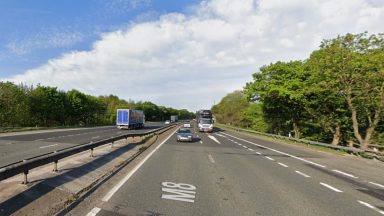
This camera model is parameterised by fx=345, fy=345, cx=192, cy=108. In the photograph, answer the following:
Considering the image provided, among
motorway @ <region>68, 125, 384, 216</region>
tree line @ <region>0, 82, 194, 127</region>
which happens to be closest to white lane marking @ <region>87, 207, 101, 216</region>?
motorway @ <region>68, 125, 384, 216</region>

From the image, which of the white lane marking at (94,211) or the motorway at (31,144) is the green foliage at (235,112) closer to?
the motorway at (31,144)

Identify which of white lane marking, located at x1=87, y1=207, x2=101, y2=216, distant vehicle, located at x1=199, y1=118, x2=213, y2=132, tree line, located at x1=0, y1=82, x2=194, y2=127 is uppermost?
tree line, located at x1=0, y1=82, x2=194, y2=127

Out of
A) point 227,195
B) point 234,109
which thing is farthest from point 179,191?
point 234,109

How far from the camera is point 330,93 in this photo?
42.2 metres

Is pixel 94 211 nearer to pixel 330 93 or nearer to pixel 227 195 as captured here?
pixel 227 195

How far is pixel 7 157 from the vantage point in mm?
16375

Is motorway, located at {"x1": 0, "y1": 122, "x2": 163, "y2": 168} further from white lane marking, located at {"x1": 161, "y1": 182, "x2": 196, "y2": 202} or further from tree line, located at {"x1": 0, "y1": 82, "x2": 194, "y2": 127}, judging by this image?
tree line, located at {"x1": 0, "y1": 82, "x2": 194, "y2": 127}

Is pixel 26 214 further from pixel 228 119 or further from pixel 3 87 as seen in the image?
pixel 228 119

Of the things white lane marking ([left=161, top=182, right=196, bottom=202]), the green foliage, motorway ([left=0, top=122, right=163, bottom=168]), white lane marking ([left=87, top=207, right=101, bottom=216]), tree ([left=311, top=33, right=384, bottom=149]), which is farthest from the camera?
the green foliage

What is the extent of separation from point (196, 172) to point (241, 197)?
442cm

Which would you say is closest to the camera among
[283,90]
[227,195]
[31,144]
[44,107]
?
[227,195]

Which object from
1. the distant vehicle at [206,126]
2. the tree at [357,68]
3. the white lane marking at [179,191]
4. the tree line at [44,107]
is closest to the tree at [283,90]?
the distant vehicle at [206,126]

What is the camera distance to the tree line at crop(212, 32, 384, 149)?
2736 centimetres

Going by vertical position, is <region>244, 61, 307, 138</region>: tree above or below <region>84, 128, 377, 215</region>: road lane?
above
